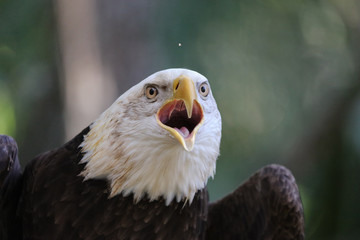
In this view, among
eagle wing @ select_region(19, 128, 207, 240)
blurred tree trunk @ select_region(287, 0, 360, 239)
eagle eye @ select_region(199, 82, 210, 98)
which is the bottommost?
blurred tree trunk @ select_region(287, 0, 360, 239)

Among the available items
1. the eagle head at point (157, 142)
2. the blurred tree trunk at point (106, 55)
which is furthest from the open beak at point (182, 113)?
the blurred tree trunk at point (106, 55)

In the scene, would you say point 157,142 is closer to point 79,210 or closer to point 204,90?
point 204,90

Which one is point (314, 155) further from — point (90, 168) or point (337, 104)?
point (90, 168)

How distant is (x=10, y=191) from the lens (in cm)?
241

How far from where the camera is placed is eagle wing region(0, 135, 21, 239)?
2.31 metres

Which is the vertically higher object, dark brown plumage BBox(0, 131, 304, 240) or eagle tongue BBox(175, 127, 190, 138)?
eagle tongue BBox(175, 127, 190, 138)

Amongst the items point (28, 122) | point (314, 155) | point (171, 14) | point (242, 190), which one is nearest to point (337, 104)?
point (314, 155)

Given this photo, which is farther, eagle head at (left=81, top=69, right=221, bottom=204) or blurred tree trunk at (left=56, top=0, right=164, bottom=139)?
blurred tree trunk at (left=56, top=0, right=164, bottom=139)

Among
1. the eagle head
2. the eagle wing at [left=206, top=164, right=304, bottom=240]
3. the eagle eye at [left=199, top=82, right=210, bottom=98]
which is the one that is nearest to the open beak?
the eagle head

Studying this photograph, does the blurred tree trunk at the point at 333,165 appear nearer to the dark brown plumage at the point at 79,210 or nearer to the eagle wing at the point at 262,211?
the eagle wing at the point at 262,211

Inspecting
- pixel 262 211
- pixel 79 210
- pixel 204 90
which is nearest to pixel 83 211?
pixel 79 210

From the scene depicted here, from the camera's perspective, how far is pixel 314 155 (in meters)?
4.76

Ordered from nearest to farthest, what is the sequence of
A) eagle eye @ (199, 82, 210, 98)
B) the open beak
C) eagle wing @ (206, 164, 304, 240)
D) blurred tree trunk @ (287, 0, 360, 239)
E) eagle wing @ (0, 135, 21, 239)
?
the open beak → eagle eye @ (199, 82, 210, 98) → eagle wing @ (0, 135, 21, 239) → eagle wing @ (206, 164, 304, 240) → blurred tree trunk @ (287, 0, 360, 239)

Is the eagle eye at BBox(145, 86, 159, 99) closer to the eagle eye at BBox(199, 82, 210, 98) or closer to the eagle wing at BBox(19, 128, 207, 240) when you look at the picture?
the eagle eye at BBox(199, 82, 210, 98)
